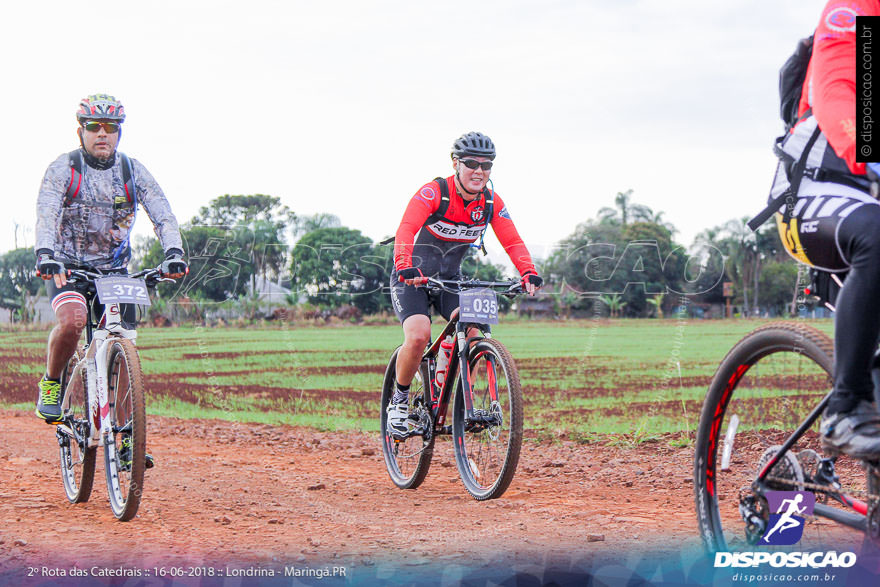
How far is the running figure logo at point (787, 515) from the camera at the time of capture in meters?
3.07

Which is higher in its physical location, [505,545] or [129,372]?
[129,372]

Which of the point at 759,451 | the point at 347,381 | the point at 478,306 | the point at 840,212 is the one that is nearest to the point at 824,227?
the point at 840,212

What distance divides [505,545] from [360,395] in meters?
11.1

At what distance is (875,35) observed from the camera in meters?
3.00

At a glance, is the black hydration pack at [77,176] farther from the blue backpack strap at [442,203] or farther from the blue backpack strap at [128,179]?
the blue backpack strap at [442,203]

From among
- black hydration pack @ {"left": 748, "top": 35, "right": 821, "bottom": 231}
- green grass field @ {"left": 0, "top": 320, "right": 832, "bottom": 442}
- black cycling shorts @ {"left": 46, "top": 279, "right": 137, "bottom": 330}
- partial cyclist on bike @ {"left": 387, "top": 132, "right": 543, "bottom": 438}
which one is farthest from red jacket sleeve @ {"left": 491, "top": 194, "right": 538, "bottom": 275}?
black hydration pack @ {"left": 748, "top": 35, "right": 821, "bottom": 231}

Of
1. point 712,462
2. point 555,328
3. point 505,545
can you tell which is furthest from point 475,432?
point 555,328

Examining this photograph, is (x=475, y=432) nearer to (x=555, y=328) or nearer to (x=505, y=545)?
(x=505, y=545)

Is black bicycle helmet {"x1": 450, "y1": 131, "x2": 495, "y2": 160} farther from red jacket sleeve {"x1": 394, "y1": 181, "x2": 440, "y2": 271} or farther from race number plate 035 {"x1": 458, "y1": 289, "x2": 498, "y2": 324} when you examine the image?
race number plate 035 {"x1": 458, "y1": 289, "x2": 498, "y2": 324}

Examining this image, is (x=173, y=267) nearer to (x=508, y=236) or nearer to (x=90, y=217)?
(x=90, y=217)

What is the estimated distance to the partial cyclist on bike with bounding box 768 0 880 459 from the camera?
275cm

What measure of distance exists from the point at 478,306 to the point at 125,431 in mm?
2343

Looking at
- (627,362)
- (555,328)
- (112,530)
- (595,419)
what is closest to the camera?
(112,530)

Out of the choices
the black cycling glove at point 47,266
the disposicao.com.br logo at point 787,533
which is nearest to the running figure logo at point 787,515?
the disposicao.com.br logo at point 787,533
